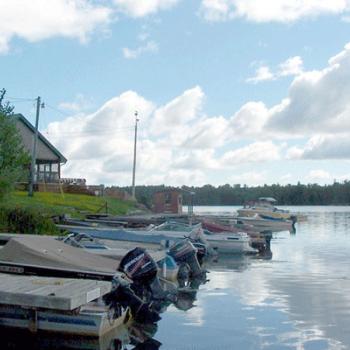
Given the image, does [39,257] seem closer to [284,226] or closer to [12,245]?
[12,245]

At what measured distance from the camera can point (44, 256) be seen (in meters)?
15.6

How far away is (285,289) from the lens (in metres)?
21.1

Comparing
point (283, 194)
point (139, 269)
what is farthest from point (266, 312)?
point (283, 194)

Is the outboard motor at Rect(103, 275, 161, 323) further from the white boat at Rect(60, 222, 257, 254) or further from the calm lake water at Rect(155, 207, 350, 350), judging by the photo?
the white boat at Rect(60, 222, 257, 254)

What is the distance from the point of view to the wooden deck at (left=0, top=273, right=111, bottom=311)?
1166 centimetres

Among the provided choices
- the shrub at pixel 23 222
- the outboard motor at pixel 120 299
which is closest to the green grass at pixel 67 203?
the shrub at pixel 23 222

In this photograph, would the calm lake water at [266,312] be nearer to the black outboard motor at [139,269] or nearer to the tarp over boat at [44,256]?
the black outboard motor at [139,269]

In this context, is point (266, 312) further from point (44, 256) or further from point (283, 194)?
point (283, 194)

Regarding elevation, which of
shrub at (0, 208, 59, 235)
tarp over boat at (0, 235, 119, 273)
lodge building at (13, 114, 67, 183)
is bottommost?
tarp over boat at (0, 235, 119, 273)

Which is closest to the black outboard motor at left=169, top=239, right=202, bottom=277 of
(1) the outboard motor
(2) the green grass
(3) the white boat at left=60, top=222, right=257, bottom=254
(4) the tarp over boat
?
(3) the white boat at left=60, top=222, right=257, bottom=254

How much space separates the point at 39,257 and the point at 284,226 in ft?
142

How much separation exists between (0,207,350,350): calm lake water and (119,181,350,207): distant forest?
12991cm

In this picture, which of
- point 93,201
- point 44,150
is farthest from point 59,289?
point 44,150

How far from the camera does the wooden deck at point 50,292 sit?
11.7 meters
